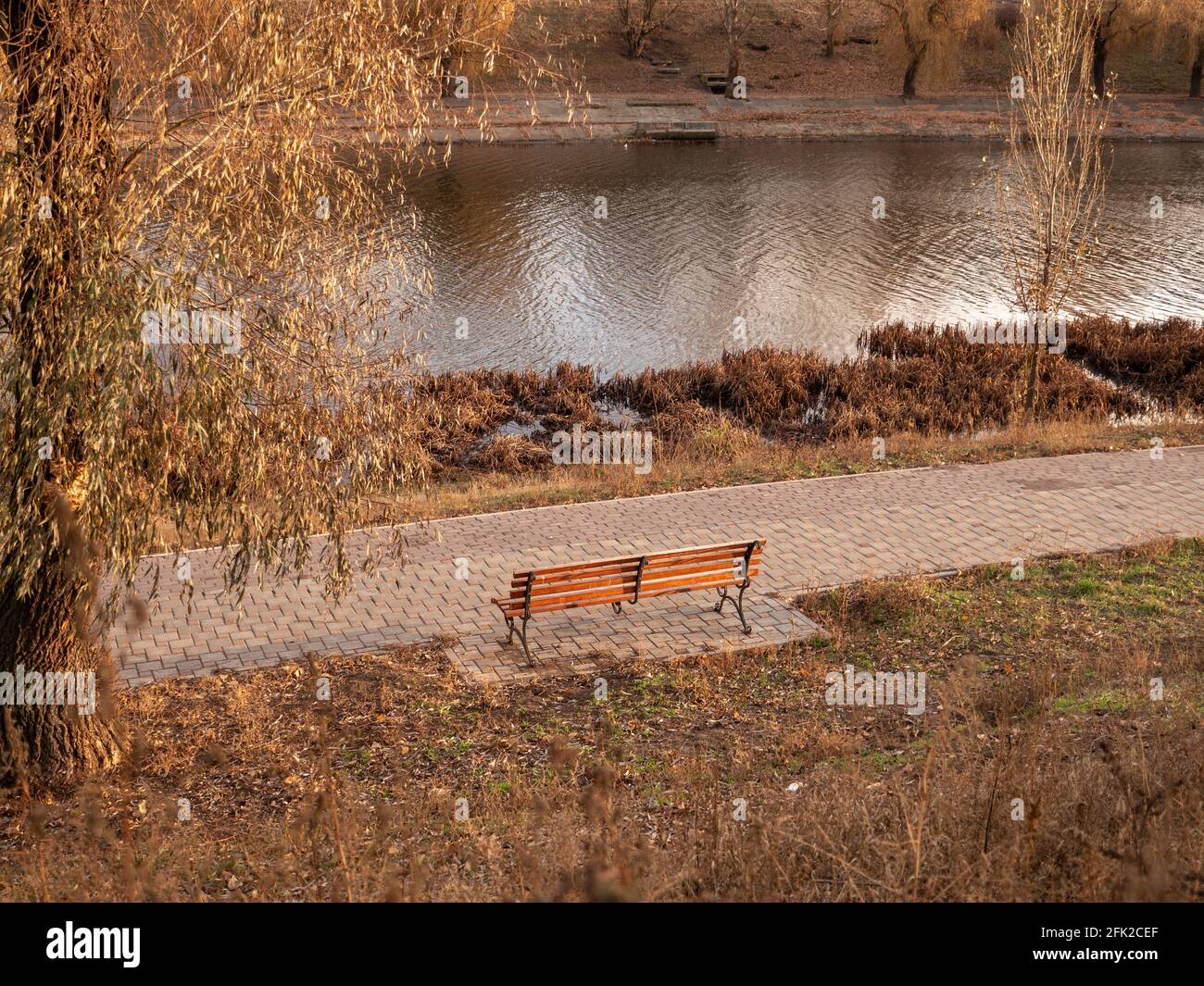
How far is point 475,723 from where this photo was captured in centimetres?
901

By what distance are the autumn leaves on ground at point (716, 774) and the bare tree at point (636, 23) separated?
46.2m

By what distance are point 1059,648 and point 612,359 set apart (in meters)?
14.1

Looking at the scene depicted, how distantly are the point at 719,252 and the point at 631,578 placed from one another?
2094cm

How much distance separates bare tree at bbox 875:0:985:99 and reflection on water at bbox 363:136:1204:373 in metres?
9.85

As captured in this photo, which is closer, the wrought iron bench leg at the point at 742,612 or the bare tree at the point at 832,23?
the wrought iron bench leg at the point at 742,612

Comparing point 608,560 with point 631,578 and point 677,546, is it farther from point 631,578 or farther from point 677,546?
point 677,546

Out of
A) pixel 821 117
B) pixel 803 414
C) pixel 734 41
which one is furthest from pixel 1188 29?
pixel 803 414

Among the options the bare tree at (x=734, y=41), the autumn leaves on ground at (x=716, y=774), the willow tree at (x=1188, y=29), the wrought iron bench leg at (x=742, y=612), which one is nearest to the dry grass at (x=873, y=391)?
the autumn leaves on ground at (x=716, y=774)

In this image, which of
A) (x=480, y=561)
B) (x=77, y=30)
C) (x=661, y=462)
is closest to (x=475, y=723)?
(x=480, y=561)

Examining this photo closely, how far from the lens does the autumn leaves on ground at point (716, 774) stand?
5590 mm

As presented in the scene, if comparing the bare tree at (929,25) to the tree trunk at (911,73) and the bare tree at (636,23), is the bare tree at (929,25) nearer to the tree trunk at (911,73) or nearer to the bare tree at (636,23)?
the tree trunk at (911,73)

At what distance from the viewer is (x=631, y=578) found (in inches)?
406
